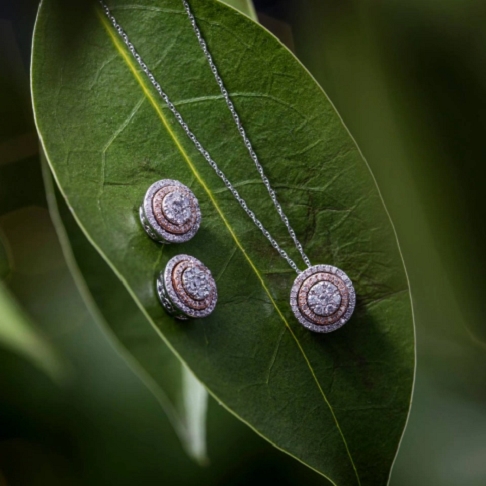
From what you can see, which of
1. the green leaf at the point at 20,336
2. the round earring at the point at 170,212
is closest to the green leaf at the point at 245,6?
the round earring at the point at 170,212

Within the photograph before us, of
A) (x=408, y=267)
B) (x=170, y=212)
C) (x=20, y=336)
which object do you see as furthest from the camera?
(x=408, y=267)

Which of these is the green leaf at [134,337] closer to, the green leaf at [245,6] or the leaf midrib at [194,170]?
the leaf midrib at [194,170]

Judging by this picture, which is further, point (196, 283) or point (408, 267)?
point (408, 267)

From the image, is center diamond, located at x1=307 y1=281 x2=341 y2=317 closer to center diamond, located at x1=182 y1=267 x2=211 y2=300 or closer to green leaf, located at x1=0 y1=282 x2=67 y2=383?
center diamond, located at x1=182 y1=267 x2=211 y2=300

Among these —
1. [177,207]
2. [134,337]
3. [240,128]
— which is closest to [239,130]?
[240,128]

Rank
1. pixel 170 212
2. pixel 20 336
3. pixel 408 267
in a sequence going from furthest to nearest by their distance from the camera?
1. pixel 408 267
2. pixel 20 336
3. pixel 170 212

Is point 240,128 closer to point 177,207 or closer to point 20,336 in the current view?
point 177,207
